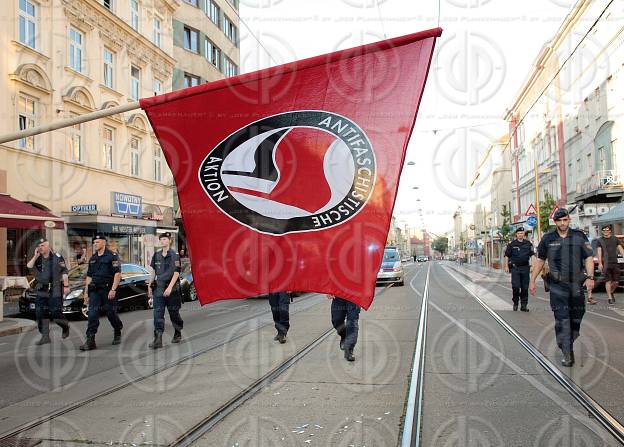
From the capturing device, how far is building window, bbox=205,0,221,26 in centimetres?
3356

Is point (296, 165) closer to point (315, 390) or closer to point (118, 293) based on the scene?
point (315, 390)

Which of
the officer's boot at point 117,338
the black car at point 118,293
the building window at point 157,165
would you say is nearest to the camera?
the officer's boot at point 117,338

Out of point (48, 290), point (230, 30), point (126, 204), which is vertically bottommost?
point (48, 290)

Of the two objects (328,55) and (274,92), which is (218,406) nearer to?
(274,92)

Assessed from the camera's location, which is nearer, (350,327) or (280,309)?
(350,327)

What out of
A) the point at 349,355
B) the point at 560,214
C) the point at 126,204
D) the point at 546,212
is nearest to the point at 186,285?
the point at 126,204

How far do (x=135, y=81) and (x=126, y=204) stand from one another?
6.16 m

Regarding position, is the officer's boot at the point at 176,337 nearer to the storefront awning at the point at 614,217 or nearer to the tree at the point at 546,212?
the storefront awning at the point at 614,217

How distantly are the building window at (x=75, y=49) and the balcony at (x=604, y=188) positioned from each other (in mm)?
22695

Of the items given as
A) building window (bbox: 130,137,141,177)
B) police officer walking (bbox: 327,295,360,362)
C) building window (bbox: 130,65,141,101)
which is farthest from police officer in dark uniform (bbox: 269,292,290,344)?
building window (bbox: 130,65,141,101)

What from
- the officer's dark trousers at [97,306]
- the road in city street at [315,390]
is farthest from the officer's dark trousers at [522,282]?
the officer's dark trousers at [97,306]

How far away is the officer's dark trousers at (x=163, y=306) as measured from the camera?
7793 mm

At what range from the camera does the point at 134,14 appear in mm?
24828

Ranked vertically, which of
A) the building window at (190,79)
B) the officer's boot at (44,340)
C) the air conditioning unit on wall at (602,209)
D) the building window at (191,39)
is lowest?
the officer's boot at (44,340)
